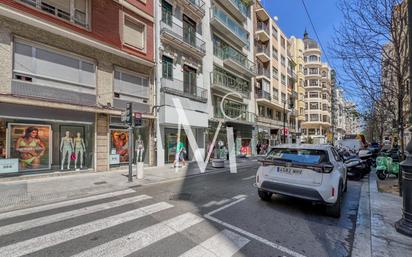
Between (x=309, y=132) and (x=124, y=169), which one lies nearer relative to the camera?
(x=124, y=169)

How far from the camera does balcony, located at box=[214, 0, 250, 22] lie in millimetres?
25784

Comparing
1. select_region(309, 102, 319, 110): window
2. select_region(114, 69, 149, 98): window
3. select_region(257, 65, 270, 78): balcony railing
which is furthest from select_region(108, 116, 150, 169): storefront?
select_region(309, 102, 319, 110): window

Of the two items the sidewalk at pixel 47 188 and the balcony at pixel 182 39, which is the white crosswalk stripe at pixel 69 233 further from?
the balcony at pixel 182 39

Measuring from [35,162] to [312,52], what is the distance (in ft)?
208

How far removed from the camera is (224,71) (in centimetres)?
2538

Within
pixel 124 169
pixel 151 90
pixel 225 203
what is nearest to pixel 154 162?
pixel 124 169

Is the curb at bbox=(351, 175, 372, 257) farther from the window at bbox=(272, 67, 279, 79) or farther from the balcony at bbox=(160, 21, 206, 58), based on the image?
the window at bbox=(272, 67, 279, 79)

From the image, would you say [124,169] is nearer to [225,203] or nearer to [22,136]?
[22,136]

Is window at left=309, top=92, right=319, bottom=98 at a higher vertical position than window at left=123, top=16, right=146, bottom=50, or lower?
higher

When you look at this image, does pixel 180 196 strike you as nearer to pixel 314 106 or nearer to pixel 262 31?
pixel 262 31

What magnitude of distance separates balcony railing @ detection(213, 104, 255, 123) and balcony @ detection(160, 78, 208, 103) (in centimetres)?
271

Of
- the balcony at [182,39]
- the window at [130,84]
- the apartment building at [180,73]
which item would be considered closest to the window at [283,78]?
the apartment building at [180,73]

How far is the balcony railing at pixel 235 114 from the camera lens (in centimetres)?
2367

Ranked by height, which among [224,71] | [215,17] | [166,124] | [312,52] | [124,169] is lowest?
[124,169]
